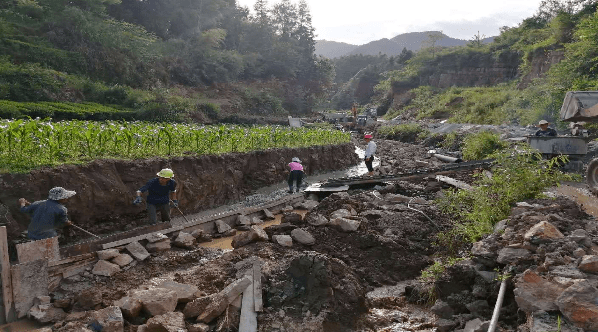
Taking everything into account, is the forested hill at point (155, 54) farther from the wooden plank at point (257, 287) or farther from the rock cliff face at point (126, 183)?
the wooden plank at point (257, 287)

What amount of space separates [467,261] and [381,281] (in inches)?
60.2

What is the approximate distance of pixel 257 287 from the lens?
16.9 ft

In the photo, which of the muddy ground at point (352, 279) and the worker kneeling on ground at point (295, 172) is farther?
the worker kneeling on ground at point (295, 172)

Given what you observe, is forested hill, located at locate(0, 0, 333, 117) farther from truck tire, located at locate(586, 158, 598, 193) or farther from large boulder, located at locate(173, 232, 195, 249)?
truck tire, located at locate(586, 158, 598, 193)

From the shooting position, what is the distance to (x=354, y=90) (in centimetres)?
7838

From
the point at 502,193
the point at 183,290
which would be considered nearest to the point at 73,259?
the point at 183,290

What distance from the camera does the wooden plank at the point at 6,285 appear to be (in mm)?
5031

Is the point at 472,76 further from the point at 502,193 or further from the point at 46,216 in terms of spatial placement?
the point at 46,216

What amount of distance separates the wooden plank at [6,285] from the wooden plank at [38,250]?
0.40 metres

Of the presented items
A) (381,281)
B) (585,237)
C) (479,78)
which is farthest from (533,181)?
(479,78)

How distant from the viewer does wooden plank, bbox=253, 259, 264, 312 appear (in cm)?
486

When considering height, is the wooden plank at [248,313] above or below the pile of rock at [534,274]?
below

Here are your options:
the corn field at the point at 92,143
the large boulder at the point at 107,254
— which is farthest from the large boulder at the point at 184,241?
the corn field at the point at 92,143

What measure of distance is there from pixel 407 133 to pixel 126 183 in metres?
25.3
